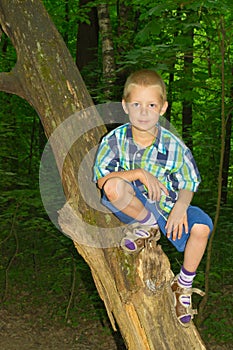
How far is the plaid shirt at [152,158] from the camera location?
2393 mm

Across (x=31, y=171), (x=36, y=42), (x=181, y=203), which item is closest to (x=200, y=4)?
(x=36, y=42)

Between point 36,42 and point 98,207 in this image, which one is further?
point 36,42

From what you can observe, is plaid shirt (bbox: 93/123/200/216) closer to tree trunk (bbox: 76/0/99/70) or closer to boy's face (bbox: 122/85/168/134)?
boy's face (bbox: 122/85/168/134)

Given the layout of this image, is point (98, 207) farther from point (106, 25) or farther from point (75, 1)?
point (75, 1)

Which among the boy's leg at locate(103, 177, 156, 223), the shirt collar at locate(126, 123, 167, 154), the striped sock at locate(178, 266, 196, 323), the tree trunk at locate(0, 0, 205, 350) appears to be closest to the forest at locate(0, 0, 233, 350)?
the tree trunk at locate(0, 0, 205, 350)

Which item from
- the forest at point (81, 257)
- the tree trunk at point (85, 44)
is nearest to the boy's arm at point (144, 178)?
the forest at point (81, 257)

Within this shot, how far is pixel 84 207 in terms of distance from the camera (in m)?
2.56

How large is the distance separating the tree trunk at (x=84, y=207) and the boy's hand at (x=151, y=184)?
0.25 m

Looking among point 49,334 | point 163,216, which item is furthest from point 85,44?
point 163,216

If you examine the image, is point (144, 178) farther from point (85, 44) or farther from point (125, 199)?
point (85, 44)

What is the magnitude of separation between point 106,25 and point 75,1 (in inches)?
215

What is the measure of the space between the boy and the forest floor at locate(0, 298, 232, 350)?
16.3 ft

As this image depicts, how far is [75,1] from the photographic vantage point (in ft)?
37.1

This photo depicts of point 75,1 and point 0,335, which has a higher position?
point 75,1
